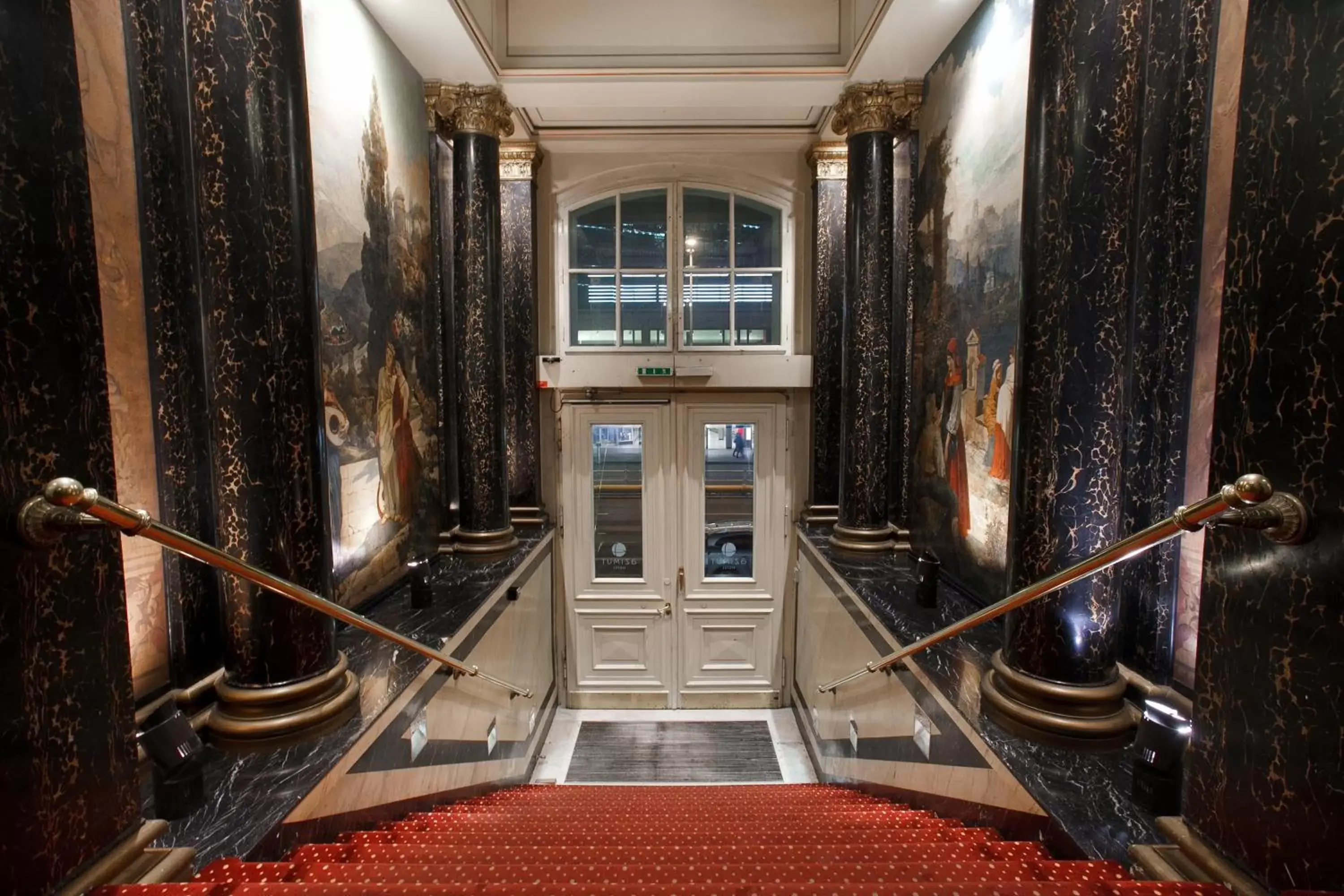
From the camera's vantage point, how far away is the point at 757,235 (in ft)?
22.1

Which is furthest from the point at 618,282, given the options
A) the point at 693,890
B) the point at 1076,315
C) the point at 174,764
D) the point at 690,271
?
the point at 693,890

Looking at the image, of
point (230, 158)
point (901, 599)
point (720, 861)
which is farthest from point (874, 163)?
point (720, 861)

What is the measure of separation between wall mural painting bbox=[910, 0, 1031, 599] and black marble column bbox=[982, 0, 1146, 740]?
25.7 inches

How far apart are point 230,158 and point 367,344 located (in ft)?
5.69

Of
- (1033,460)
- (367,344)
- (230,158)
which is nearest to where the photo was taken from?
(230,158)

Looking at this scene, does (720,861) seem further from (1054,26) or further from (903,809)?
(1054,26)

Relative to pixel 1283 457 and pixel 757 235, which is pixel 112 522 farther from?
pixel 757 235

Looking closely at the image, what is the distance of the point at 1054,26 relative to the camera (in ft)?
7.86

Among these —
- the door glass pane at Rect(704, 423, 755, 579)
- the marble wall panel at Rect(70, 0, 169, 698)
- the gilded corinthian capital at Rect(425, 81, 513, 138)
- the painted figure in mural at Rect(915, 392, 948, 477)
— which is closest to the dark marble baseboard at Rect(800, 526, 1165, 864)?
the painted figure in mural at Rect(915, 392, 948, 477)

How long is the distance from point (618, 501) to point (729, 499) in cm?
119

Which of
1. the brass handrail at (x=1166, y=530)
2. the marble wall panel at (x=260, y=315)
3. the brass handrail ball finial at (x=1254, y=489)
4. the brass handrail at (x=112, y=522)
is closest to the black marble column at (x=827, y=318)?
the brass handrail at (x=1166, y=530)

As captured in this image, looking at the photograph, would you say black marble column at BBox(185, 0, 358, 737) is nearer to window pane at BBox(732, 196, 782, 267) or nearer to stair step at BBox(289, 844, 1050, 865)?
stair step at BBox(289, 844, 1050, 865)

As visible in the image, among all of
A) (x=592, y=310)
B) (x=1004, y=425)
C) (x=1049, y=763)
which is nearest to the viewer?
(x=1049, y=763)

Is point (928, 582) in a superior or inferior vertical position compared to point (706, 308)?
inferior
